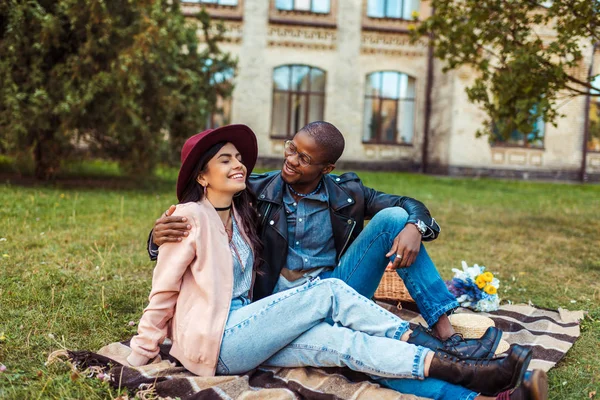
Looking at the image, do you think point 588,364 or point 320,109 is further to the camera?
point 320,109

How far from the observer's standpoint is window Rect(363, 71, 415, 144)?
20.0 m

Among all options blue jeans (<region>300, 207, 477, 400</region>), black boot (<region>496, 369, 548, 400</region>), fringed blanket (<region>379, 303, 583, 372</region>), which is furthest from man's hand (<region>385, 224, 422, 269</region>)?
fringed blanket (<region>379, 303, 583, 372</region>)

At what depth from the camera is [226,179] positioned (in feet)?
9.59

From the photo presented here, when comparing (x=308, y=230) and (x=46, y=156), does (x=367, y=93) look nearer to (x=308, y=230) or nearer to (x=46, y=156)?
(x=46, y=156)

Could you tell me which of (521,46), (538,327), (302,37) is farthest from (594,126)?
(538,327)

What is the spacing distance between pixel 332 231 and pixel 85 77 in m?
7.33

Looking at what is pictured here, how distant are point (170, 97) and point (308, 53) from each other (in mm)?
9688

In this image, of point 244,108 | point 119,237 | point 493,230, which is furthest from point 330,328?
point 244,108

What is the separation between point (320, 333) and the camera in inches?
110

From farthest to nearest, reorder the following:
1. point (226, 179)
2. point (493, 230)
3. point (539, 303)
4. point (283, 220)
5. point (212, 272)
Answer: point (493, 230)
point (539, 303)
point (283, 220)
point (226, 179)
point (212, 272)

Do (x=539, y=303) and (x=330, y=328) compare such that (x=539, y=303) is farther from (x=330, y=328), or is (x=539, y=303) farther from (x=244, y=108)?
(x=244, y=108)

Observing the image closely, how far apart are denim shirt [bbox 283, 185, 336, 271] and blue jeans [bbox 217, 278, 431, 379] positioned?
479 millimetres

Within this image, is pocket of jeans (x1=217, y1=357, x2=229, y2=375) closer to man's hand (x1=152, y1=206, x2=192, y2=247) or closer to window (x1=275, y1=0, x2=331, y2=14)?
man's hand (x1=152, y1=206, x2=192, y2=247)

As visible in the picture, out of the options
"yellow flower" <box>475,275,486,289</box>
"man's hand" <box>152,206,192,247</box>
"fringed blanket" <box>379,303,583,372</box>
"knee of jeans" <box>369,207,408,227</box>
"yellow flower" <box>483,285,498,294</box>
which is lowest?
"fringed blanket" <box>379,303,583,372</box>
